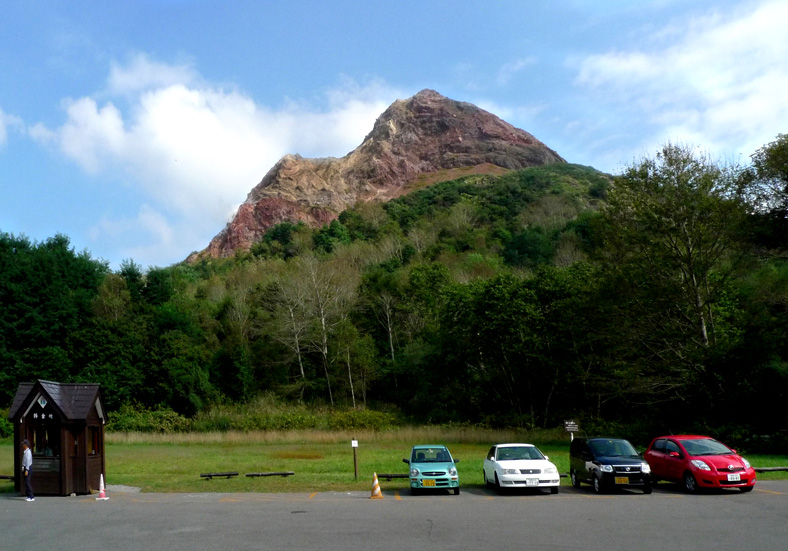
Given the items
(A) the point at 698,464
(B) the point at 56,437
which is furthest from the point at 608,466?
(B) the point at 56,437

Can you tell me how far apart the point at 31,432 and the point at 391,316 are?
4331 cm

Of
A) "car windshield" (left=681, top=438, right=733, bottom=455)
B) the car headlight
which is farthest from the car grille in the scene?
"car windshield" (left=681, top=438, right=733, bottom=455)

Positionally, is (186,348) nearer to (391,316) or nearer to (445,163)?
(391,316)

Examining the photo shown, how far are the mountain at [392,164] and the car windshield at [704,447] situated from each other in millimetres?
119186

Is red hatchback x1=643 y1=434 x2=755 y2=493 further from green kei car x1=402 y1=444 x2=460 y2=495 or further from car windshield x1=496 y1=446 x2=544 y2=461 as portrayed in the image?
green kei car x1=402 y1=444 x2=460 y2=495

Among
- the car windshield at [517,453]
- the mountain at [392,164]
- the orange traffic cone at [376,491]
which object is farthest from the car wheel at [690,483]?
the mountain at [392,164]

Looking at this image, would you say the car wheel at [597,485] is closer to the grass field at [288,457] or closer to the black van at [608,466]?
the black van at [608,466]

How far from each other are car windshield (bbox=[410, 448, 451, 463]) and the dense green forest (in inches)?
759

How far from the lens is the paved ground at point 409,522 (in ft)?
36.9

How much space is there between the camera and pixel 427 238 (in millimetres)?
86000

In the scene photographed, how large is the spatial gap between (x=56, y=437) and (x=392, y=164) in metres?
144

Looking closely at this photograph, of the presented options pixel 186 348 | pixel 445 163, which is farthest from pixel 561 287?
pixel 445 163

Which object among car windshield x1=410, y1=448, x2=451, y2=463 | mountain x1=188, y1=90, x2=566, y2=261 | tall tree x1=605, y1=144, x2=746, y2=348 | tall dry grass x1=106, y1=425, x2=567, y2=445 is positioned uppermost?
mountain x1=188, y1=90, x2=566, y2=261

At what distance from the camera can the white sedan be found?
18.9 meters
